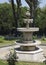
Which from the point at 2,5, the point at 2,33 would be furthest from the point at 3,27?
the point at 2,5

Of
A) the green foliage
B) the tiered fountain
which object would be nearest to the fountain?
the tiered fountain

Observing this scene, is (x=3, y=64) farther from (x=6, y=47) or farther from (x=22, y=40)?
(x=6, y=47)

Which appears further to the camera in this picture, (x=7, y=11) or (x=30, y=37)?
(x=7, y=11)

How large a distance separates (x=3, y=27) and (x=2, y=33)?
4.44ft

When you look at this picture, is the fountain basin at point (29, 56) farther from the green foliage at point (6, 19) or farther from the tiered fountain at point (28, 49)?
the green foliage at point (6, 19)

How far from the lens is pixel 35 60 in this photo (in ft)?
47.7

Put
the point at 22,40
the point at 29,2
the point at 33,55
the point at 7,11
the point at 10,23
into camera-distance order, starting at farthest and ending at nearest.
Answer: the point at 7,11 < the point at 10,23 < the point at 29,2 < the point at 22,40 < the point at 33,55

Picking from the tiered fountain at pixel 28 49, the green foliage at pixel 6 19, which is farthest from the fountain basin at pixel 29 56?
the green foliage at pixel 6 19

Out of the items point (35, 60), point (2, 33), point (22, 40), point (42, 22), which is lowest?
point (2, 33)

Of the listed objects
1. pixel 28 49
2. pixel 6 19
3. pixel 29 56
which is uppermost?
pixel 28 49

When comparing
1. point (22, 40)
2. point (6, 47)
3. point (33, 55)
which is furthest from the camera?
point (6, 47)

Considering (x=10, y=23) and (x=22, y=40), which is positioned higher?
(x=22, y=40)

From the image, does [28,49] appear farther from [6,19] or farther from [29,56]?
[6,19]

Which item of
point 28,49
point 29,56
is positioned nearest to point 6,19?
point 28,49
